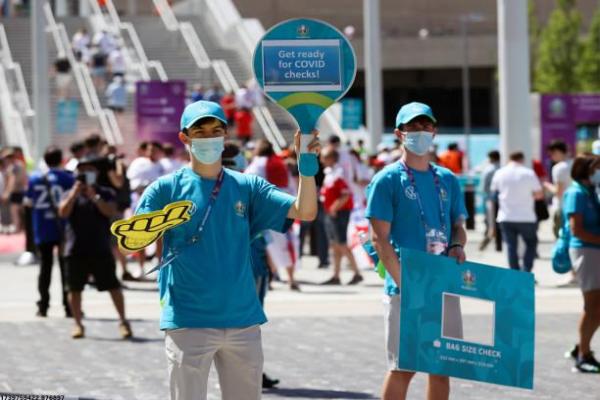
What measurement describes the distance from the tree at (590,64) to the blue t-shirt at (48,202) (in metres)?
43.4

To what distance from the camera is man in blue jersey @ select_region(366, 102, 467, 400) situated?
779 centimetres

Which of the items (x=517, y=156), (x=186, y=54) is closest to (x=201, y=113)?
(x=517, y=156)

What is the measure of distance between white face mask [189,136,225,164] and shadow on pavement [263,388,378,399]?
388 cm

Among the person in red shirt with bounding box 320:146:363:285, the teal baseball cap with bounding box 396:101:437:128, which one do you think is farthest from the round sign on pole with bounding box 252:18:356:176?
the person in red shirt with bounding box 320:146:363:285

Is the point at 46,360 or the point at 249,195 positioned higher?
the point at 249,195

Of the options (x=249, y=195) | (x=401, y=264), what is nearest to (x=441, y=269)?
(x=401, y=264)

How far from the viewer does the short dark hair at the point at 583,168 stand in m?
11.5

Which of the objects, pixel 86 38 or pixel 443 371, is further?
pixel 86 38

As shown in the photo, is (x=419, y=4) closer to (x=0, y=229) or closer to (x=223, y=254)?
(x=0, y=229)

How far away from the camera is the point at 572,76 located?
57.4m

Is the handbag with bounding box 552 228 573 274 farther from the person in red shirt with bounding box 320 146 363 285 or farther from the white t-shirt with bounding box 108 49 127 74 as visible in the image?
the white t-shirt with bounding box 108 49 127 74

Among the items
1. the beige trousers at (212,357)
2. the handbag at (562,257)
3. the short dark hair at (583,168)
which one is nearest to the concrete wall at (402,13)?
the handbag at (562,257)

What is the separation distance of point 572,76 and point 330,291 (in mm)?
40635

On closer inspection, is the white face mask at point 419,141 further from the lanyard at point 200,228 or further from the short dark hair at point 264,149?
the short dark hair at point 264,149
